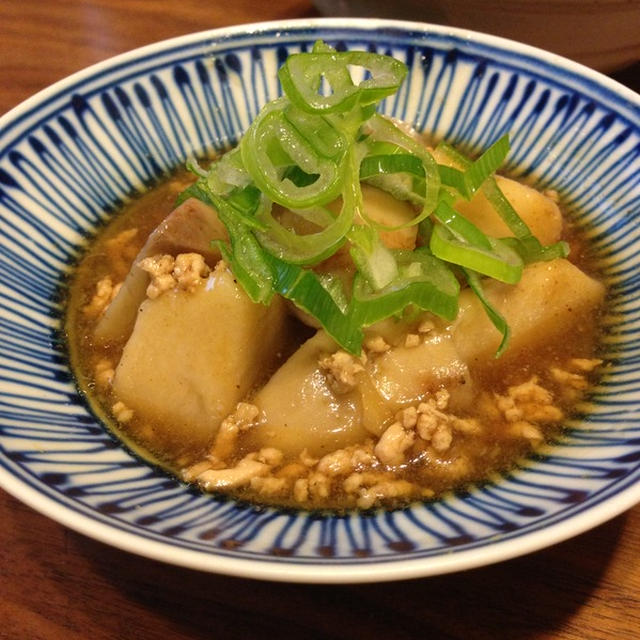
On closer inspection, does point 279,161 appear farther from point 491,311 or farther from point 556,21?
point 556,21

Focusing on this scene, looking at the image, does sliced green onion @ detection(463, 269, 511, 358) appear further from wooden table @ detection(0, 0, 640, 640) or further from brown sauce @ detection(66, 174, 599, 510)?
wooden table @ detection(0, 0, 640, 640)

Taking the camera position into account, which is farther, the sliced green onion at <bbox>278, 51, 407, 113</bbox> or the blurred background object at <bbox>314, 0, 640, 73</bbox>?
the blurred background object at <bbox>314, 0, 640, 73</bbox>

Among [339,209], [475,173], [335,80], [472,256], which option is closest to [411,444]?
[472,256]

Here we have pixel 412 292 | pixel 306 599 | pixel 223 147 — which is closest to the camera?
pixel 306 599

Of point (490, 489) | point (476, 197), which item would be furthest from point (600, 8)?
point (490, 489)

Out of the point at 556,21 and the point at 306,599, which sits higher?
the point at 556,21

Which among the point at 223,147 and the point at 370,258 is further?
the point at 223,147

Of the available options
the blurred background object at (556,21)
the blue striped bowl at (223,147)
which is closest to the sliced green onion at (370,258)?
the blue striped bowl at (223,147)

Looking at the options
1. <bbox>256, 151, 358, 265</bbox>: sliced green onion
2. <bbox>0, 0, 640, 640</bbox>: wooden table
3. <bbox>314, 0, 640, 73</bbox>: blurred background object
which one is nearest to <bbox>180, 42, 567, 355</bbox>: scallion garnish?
<bbox>256, 151, 358, 265</bbox>: sliced green onion
